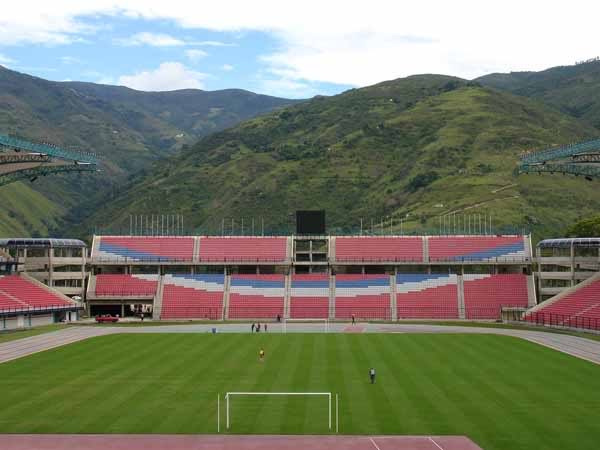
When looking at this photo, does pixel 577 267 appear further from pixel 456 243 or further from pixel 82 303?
pixel 82 303

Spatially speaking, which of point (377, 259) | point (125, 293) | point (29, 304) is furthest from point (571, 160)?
point (29, 304)

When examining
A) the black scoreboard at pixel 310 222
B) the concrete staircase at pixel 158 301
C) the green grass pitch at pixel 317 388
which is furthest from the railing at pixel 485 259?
the concrete staircase at pixel 158 301

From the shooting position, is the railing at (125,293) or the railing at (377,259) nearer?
the railing at (125,293)

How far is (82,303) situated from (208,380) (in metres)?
54.6

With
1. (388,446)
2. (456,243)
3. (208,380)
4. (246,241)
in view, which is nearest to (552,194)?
(456,243)

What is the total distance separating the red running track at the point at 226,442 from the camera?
32.5 metres

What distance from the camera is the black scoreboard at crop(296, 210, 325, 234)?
357 ft

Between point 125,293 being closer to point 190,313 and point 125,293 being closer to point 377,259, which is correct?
point 190,313

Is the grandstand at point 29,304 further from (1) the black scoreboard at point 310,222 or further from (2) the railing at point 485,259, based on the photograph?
(2) the railing at point 485,259

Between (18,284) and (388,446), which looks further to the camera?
(18,284)

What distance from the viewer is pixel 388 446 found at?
3259 cm

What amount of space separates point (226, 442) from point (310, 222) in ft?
251

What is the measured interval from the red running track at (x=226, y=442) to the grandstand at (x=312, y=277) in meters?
61.8

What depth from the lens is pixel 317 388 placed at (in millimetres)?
45312
